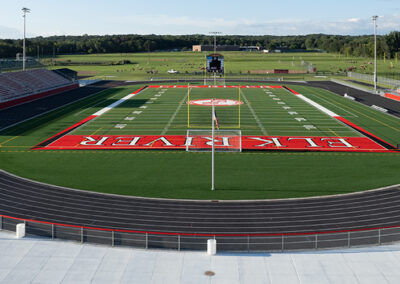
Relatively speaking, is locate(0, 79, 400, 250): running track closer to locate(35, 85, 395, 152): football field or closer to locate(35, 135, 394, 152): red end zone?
locate(35, 135, 394, 152): red end zone

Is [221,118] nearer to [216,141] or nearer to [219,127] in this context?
[219,127]

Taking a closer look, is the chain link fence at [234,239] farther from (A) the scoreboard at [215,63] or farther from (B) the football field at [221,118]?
(A) the scoreboard at [215,63]

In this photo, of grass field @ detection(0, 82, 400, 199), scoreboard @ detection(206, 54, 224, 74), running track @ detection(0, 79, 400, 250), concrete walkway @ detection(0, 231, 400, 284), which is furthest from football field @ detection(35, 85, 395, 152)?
concrete walkway @ detection(0, 231, 400, 284)

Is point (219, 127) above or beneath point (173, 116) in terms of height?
beneath

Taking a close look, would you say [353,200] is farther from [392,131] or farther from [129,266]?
[392,131]

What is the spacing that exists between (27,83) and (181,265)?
66.1 m

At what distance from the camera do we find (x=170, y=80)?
4242 inches

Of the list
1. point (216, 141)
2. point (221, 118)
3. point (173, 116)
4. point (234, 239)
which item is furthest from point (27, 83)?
point (234, 239)

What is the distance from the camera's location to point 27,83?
253 feet

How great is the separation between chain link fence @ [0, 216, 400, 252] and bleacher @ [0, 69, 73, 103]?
46846mm

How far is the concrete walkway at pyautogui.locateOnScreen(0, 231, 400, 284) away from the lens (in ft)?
58.2

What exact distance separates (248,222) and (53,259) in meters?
9.49

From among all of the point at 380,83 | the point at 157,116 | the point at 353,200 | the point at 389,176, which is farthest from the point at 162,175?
the point at 380,83

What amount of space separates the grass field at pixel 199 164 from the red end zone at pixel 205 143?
1700mm
